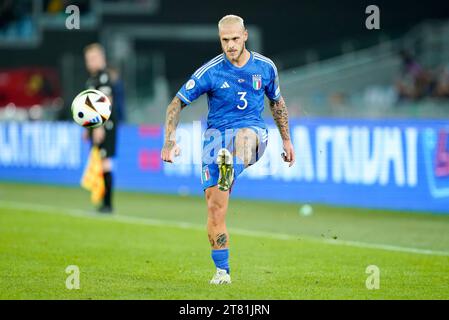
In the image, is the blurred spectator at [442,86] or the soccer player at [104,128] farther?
the blurred spectator at [442,86]

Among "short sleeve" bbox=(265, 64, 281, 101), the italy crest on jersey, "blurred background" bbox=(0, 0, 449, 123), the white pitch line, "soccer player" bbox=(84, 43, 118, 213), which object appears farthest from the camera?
"blurred background" bbox=(0, 0, 449, 123)

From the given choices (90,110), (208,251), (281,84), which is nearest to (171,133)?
(208,251)

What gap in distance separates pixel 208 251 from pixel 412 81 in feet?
40.7

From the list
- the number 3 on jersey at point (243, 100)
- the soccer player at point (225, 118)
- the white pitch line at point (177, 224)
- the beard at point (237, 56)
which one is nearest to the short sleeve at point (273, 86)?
the soccer player at point (225, 118)

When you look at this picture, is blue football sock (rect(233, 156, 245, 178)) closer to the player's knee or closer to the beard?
the player's knee

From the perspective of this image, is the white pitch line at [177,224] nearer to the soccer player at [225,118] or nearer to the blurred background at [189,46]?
the soccer player at [225,118]

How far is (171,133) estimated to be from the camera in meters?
9.66

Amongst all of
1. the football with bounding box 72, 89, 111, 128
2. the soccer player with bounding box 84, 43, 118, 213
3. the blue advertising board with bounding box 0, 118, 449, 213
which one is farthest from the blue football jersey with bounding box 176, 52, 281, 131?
the blue advertising board with bounding box 0, 118, 449, 213

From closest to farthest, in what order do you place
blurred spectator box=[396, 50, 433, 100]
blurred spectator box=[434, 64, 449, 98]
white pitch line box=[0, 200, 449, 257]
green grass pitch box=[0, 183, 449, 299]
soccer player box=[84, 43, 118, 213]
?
green grass pitch box=[0, 183, 449, 299] < white pitch line box=[0, 200, 449, 257] < soccer player box=[84, 43, 118, 213] < blurred spectator box=[434, 64, 449, 98] < blurred spectator box=[396, 50, 433, 100]

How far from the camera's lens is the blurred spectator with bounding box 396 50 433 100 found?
23.3 meters

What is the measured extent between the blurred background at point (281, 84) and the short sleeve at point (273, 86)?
6800 millimetres

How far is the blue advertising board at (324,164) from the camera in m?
16.6

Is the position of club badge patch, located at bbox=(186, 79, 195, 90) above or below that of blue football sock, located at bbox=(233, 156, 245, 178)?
above

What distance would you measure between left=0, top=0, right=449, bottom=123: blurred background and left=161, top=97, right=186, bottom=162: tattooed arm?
14794mm
